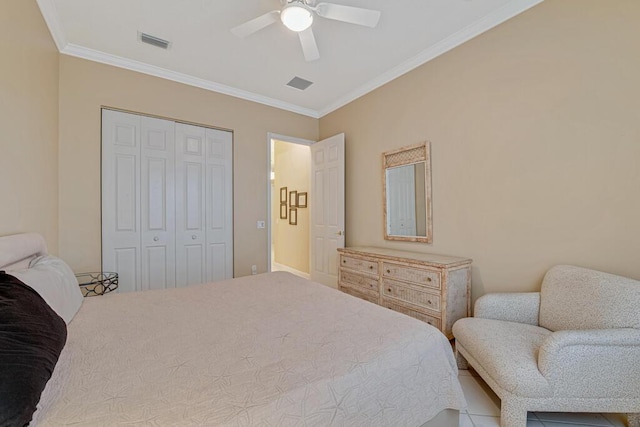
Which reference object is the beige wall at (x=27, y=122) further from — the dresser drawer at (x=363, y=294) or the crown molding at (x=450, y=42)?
the crown molding at (x=450, y=42)

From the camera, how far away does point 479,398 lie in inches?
70.5

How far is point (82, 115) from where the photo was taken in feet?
9.20

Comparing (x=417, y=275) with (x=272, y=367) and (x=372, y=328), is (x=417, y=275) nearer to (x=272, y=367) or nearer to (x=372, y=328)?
(x=372, y=328)

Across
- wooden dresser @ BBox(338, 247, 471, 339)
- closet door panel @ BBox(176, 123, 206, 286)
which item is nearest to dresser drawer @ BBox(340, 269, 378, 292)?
wooden dresser @ BBox(338, 247, 471, 339)

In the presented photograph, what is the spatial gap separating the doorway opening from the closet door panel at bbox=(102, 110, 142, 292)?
215 centimetres

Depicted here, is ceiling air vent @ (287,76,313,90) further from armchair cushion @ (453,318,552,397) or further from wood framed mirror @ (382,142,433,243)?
armchair cushion @ (453,318,552,397)

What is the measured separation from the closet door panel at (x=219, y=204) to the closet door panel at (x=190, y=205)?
0.26ft

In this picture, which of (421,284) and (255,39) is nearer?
(421,284)

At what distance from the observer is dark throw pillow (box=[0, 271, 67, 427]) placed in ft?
2.19

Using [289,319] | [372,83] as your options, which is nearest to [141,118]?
[372,83]

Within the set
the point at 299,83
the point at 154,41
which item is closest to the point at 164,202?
the point at 154,41

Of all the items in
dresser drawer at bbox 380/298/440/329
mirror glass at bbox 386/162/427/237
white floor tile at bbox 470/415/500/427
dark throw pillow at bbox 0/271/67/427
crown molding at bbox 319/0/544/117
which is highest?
crown molding at bbox 319/0/544/117

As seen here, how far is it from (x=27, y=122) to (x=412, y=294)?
3260 millimetres

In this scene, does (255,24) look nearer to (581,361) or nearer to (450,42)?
(450,42)
